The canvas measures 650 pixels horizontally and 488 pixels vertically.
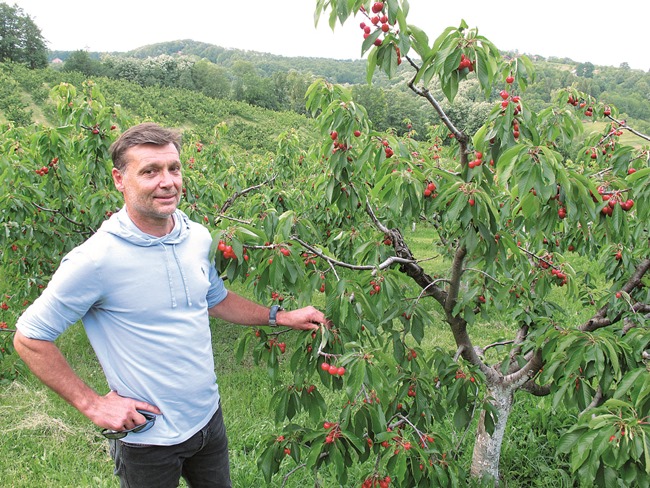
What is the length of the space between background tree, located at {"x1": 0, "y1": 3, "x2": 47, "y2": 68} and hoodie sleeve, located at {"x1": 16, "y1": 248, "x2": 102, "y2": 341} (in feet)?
119

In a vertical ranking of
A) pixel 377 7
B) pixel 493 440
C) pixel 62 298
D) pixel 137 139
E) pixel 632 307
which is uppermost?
pixel 377 7

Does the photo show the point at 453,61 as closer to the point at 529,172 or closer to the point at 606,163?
the point at 529,172

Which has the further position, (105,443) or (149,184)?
(105,443)

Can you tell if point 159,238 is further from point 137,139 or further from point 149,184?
point 137,139

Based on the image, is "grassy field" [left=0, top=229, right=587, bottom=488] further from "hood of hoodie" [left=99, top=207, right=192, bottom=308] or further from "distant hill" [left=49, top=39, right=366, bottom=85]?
"distant hill" [left=49, top=39, right=366, bottom=85]

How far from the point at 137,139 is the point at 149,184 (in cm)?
17

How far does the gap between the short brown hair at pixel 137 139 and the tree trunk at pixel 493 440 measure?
91.4 inches

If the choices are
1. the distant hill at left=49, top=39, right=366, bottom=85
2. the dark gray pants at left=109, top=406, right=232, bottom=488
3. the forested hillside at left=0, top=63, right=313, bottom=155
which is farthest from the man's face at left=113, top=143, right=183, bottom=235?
the distant hill at left=49, top=39, right=366, bottom=85

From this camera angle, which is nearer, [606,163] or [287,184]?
[606,163]

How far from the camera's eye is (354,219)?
14.9ft

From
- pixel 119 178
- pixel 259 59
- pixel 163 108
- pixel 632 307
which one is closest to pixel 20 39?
pixel 163 108

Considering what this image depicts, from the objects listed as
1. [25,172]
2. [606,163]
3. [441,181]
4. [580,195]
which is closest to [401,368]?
[441,181]

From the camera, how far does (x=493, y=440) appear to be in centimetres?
314

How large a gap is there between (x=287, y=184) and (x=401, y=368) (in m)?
4.87
